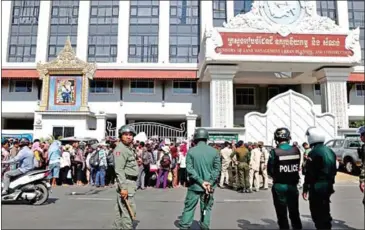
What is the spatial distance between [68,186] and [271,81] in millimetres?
17164

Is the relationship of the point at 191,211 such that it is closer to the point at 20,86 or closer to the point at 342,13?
the point at 20,86

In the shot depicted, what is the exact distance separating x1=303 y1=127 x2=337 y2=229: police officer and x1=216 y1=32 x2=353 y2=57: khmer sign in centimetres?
A: 1540

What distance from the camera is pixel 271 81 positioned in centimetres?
2433

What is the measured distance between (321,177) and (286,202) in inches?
22.7

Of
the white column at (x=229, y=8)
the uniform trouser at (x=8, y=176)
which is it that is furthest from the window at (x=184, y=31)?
the uniform trouser at (x=8, y=176)

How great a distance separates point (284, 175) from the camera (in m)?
4.43

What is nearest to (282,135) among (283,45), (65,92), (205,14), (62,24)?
(283,45)

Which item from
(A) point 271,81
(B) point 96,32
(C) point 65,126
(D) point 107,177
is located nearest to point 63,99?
(C) point 65,126

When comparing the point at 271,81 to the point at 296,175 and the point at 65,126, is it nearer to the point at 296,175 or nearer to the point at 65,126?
the point at 65,126

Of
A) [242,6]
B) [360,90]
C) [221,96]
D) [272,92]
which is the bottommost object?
[221,96]

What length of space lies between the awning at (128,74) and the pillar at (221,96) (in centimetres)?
419

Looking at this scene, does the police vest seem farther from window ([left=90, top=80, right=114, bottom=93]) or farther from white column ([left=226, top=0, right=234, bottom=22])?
white column ([left=226, top=0, right=234, bottom=22])

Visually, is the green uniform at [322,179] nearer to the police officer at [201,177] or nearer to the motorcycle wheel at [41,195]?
the police officer at [201,177]

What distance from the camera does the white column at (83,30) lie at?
81.9ft
